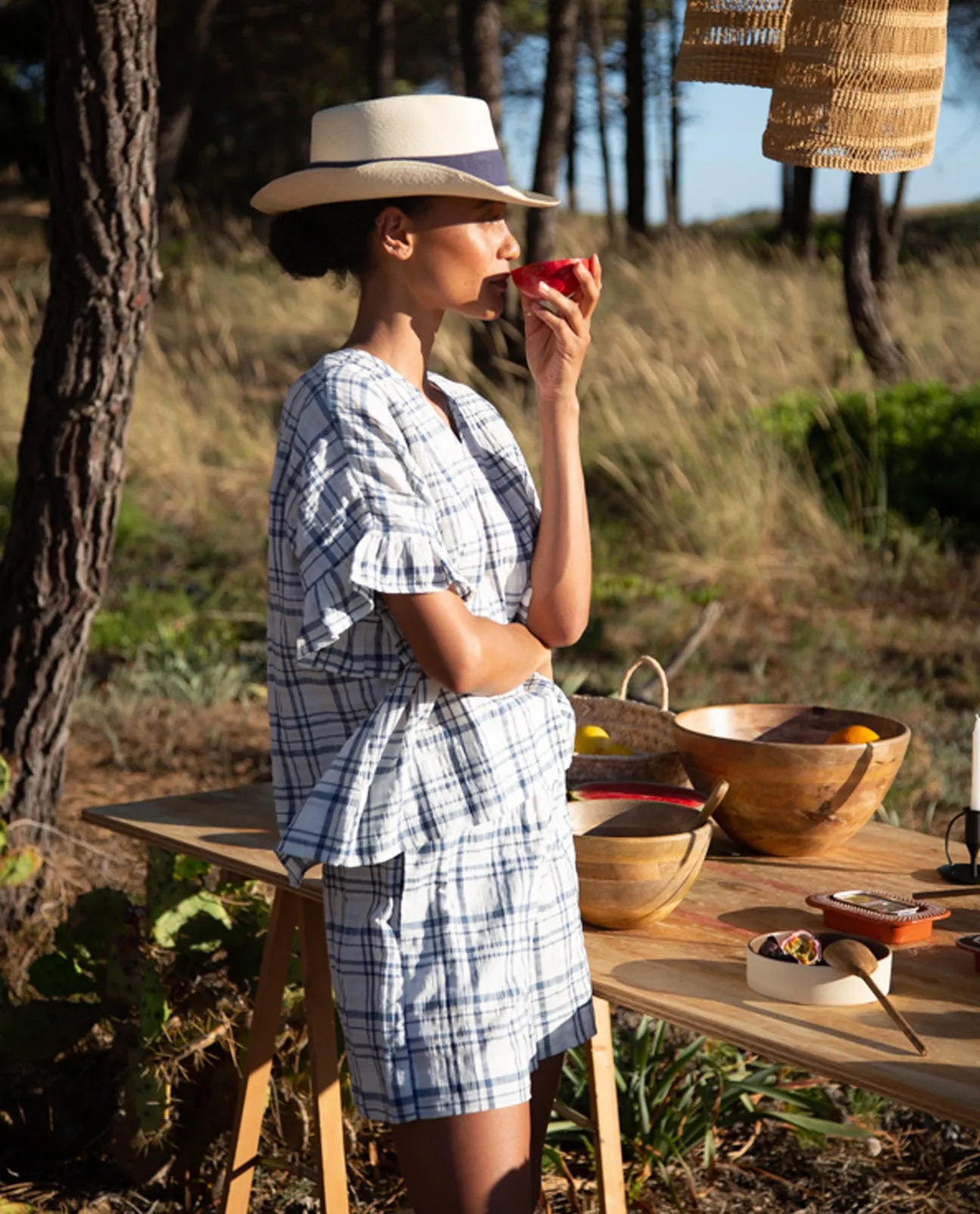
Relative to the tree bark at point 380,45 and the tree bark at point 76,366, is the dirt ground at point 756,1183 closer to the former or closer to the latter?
the tree bark at point 76,366

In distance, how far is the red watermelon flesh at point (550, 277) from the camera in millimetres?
1977

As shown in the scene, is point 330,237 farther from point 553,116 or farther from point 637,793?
point 553,116

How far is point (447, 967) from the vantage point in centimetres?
186

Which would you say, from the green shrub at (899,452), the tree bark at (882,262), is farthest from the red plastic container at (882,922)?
the tree bark at (882,262)

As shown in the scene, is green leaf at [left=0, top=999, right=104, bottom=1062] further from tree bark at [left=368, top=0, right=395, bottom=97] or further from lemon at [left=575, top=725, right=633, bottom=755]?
tree bark at [left=368, top=0, right=395, bottom=97]

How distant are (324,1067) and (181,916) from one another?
0.61 metres

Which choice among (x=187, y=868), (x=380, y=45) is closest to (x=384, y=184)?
(x=187, y=868)

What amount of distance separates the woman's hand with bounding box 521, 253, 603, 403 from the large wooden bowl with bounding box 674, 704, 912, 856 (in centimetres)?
70

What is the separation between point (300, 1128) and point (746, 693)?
3.73 m

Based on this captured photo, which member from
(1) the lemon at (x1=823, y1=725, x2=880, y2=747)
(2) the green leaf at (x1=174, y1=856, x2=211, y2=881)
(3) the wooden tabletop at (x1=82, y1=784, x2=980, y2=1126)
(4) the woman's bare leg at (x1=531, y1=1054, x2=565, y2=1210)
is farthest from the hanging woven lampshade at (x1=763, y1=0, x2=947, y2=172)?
(2) the green leaf at (x1=174, y1=856, x2=211, y2=881)

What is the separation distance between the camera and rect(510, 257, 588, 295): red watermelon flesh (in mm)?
1977

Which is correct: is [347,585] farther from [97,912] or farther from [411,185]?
[97,912]

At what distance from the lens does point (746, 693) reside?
250 inches

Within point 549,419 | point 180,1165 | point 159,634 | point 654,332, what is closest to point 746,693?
point 159,634
